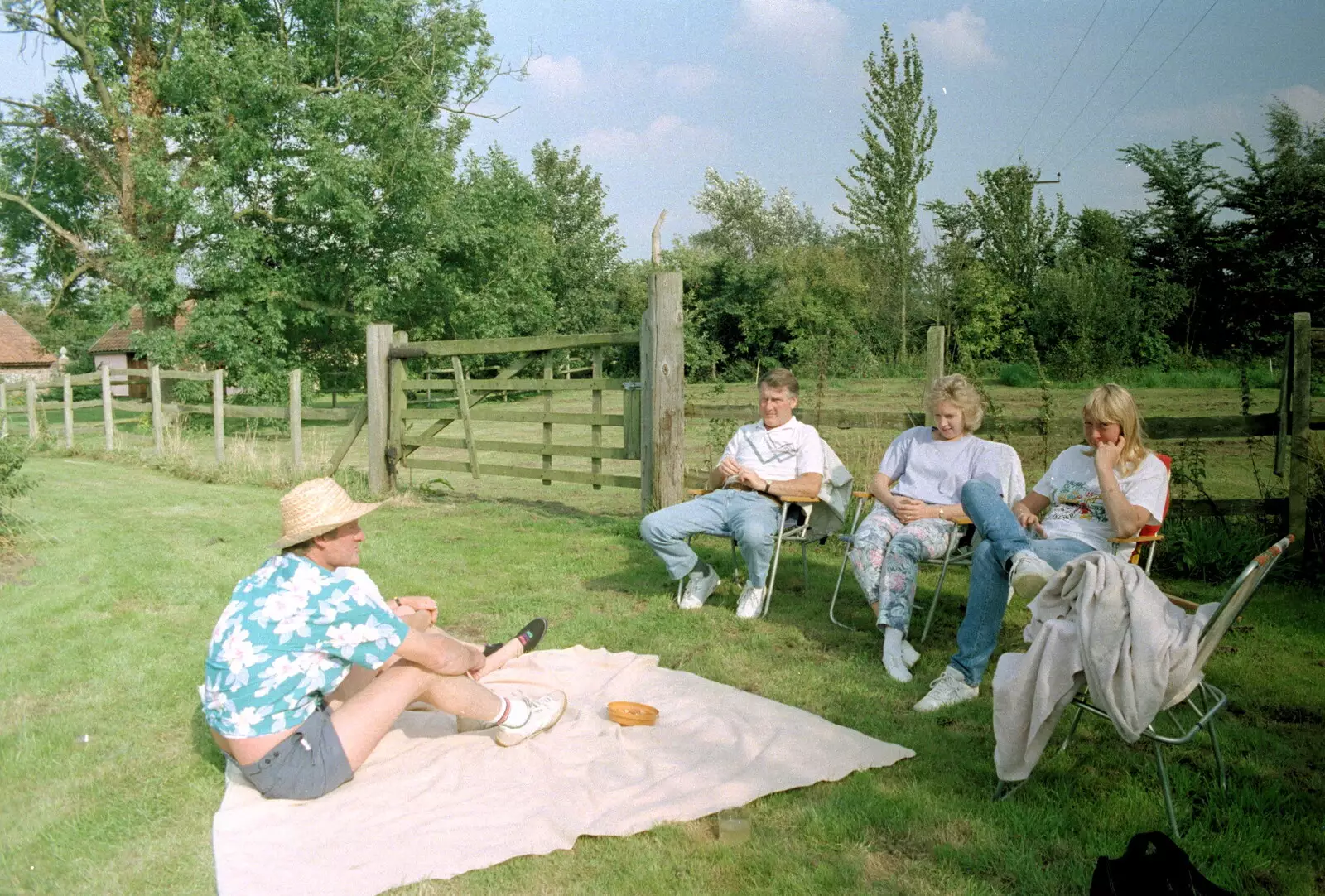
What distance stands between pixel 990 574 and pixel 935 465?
1.04 m

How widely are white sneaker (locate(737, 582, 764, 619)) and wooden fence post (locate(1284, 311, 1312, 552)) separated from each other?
3.11m

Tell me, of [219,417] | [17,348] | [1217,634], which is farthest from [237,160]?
[17,348]

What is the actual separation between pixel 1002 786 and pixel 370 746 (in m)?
2.06

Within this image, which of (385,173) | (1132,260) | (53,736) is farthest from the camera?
(1132,260)

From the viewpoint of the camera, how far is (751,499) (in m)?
5.58

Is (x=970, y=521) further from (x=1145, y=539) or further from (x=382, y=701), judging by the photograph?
(x=382, y=701)

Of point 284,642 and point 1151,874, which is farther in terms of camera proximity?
point 284,642

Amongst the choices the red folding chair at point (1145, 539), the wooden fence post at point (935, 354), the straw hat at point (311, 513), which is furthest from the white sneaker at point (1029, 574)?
the wooden fence post at point (935, 354)

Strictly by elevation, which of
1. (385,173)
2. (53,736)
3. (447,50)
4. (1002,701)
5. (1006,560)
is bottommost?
(53,736)

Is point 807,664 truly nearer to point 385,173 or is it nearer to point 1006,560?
point 1006,560

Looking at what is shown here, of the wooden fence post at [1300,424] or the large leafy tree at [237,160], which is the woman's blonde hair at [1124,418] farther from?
the large leafy tree at [237,160]

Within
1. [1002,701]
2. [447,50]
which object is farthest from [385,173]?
[1002,701]

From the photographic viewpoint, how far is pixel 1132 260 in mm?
23656

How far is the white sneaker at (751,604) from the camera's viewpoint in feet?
17.8
